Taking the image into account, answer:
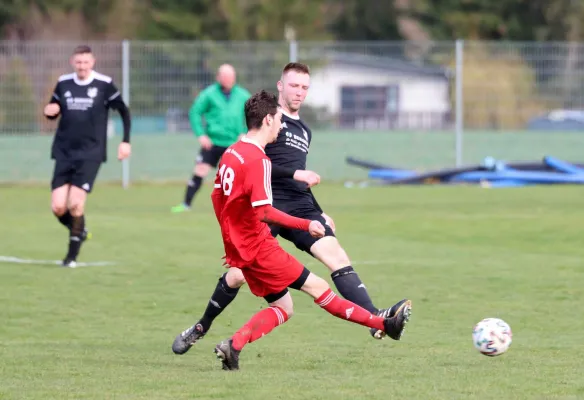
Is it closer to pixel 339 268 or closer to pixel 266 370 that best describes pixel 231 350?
pixel 266 370

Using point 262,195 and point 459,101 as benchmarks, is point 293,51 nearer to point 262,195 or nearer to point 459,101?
point 459,101

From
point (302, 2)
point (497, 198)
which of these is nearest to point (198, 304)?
point (497, 198)

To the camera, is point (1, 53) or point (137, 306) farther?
point (1, 53)

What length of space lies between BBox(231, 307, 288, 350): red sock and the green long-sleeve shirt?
10484 millimetres

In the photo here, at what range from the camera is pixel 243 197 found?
23.4 ft

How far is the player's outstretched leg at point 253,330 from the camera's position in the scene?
7164 millimetres

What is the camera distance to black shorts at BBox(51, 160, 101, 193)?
12.2 metres

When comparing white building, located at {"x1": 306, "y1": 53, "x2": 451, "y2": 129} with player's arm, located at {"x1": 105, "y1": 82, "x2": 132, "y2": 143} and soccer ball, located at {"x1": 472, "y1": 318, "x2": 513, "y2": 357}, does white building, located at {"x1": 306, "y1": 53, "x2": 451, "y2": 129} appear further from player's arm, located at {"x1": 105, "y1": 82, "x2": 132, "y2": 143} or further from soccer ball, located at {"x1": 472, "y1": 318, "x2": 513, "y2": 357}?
soccer ball, located at {"x1": 472, "y1": 318, "x2": 513, "y2": 357}

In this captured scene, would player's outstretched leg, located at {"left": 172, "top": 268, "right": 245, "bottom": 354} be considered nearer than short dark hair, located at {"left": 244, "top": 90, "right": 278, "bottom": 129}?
No

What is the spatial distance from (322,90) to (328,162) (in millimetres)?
1478

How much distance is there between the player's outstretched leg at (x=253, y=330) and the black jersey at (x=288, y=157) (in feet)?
3.91

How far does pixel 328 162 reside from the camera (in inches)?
987

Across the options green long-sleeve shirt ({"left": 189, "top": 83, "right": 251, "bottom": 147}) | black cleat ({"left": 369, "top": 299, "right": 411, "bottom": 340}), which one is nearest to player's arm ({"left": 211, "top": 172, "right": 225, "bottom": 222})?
black cleat ({"left": 369, "top": 299, "right": 411, "bottom": 340})

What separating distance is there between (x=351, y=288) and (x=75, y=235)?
4.67m
